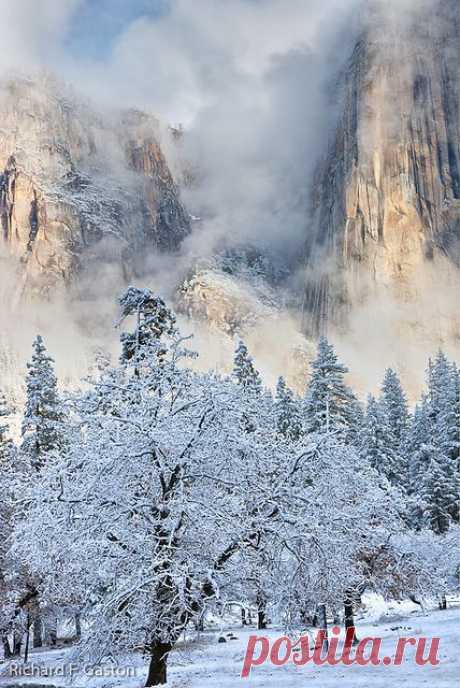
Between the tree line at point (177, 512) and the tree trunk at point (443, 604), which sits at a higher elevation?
the tree line at point (177, 512)

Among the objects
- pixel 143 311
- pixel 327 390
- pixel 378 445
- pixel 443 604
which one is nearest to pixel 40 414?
pixel 143 311

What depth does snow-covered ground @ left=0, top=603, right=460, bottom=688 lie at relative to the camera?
1398 centimetres

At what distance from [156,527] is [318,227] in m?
180

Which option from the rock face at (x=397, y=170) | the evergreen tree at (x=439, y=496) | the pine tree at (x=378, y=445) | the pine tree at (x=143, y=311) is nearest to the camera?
the pine tree at (x=143, y=311)

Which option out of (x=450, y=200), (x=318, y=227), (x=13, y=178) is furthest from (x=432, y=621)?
(x=13, y=178)

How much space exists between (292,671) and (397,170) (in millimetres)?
153940

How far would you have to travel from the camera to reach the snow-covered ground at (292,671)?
14.0 meters

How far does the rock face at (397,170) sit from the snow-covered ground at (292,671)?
13606 centimetres

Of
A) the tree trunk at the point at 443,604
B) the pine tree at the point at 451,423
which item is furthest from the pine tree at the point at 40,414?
the pine tree at the point at 451,423

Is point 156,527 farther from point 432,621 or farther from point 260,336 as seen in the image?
point 260,336

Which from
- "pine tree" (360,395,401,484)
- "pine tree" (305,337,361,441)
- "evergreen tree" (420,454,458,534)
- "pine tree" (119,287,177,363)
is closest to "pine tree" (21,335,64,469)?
"pine tree" (119,287,177,363)

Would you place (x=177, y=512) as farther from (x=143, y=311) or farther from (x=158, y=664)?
(x=143, y=311)

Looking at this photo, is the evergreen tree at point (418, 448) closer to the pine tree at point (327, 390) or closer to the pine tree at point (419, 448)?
the pine tree at point (419, 448)

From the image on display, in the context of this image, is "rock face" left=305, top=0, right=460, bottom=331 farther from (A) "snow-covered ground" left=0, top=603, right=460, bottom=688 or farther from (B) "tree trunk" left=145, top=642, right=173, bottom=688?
(B) "tree trunk" left=145, top=642, right=173, bottom=688
